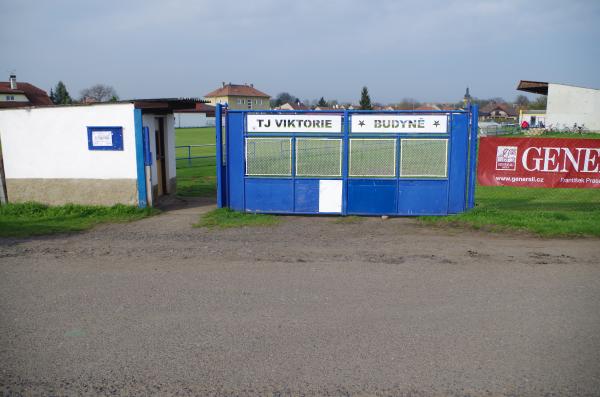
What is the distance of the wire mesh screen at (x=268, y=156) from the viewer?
1264 cm

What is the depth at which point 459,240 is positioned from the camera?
10.0 metres

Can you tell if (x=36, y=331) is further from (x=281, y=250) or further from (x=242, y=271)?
(x=281, y=250)

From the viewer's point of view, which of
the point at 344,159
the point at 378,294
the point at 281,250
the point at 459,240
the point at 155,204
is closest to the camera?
the point at 378,294

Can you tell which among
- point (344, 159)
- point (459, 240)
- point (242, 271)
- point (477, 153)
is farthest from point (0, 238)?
point (477, 153)

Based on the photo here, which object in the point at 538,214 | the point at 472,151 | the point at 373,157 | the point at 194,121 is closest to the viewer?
the point at 538,214

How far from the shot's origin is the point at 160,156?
1476 centimetres

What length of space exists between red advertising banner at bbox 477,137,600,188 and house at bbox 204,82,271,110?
93.2 metres

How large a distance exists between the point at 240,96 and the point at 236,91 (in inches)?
76.6

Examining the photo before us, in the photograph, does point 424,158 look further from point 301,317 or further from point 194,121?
point 194,121

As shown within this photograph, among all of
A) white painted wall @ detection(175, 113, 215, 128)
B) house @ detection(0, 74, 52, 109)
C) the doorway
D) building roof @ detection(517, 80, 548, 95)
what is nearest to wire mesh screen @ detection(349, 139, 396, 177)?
the doorway

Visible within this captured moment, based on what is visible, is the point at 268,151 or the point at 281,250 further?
the point at 268,151

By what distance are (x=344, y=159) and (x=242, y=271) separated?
17.3 ft

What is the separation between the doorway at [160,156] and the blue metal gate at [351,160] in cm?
255

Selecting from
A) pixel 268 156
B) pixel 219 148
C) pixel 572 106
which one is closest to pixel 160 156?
pixel 219 148
